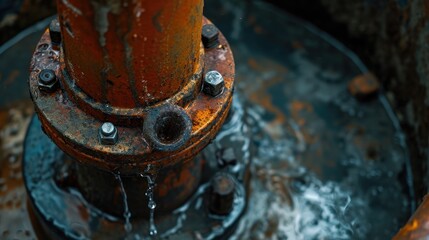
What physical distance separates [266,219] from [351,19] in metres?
1.23

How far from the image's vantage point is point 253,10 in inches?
128

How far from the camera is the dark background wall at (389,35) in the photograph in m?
2.47

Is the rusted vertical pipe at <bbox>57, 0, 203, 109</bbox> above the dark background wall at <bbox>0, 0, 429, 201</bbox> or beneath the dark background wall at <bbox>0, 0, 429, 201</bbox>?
above

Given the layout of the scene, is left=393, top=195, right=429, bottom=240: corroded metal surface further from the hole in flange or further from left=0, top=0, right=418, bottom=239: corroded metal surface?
left=0, top=0, right=418, bottom=239: corroded metal surface

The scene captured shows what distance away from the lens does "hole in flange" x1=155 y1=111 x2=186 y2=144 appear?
1416mm

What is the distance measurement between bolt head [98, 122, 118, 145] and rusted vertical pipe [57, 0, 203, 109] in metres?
0.06

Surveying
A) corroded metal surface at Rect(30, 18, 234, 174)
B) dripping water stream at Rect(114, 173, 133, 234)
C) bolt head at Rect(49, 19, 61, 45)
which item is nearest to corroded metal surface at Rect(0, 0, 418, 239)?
dripping water stream at Rect(114, 173, 133, 234)

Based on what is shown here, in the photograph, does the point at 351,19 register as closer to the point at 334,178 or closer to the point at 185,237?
the point at 334,178

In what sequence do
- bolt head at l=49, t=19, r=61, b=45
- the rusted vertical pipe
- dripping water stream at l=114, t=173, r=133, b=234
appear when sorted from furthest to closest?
dripping water stream at l=114, t=173, r=133, b=234, bolt head at l=49, t=19, r=61, b=45, the rusted vertical pipe

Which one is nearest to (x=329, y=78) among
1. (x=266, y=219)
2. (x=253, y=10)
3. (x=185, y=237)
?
(x=253, y=10)

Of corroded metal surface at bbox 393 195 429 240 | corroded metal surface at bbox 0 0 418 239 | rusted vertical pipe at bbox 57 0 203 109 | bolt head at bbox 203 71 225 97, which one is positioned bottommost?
corroded metal surface at bbox 0 0 418 239

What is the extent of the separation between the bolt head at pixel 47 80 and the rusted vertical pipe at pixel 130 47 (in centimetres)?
7

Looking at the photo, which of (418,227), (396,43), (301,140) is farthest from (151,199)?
(396,43)

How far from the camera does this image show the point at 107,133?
1.50 metres
